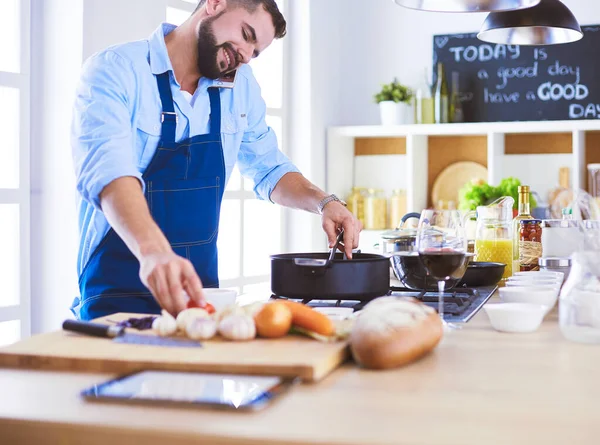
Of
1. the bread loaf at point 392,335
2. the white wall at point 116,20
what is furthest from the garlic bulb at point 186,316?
the white wall at point 116,20

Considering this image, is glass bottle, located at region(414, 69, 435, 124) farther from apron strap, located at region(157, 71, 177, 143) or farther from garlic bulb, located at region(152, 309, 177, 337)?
garlic bulb, located at region(152, 309, 177, 337)

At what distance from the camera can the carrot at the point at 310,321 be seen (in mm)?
1305

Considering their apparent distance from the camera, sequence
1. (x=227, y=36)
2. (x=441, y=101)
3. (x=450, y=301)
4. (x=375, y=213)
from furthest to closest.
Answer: (x=375, y=213) < (x=441, y=101) < (x=227, y=36) < (x=450, y=301)

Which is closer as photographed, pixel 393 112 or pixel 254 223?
pixel 254 223

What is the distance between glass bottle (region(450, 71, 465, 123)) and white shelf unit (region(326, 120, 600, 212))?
0.11 m

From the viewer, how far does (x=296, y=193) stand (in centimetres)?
262

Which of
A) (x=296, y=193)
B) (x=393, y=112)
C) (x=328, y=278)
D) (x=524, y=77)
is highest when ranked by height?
(x=524, y=77)

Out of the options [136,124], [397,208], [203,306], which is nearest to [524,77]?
[397,208]

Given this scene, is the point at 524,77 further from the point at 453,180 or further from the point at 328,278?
the point at 328,278

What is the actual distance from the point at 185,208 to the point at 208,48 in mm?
451

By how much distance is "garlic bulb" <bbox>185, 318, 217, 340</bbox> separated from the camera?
4.31 feet

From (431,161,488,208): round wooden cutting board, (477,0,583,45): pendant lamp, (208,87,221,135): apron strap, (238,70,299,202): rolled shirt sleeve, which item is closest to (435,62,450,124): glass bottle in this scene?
(431,161,488,208): round wooden cutting board

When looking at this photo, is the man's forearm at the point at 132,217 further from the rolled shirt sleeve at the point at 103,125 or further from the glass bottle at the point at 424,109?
the glass bottle at the point at 424,109

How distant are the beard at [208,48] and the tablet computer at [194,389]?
4.24 ft
